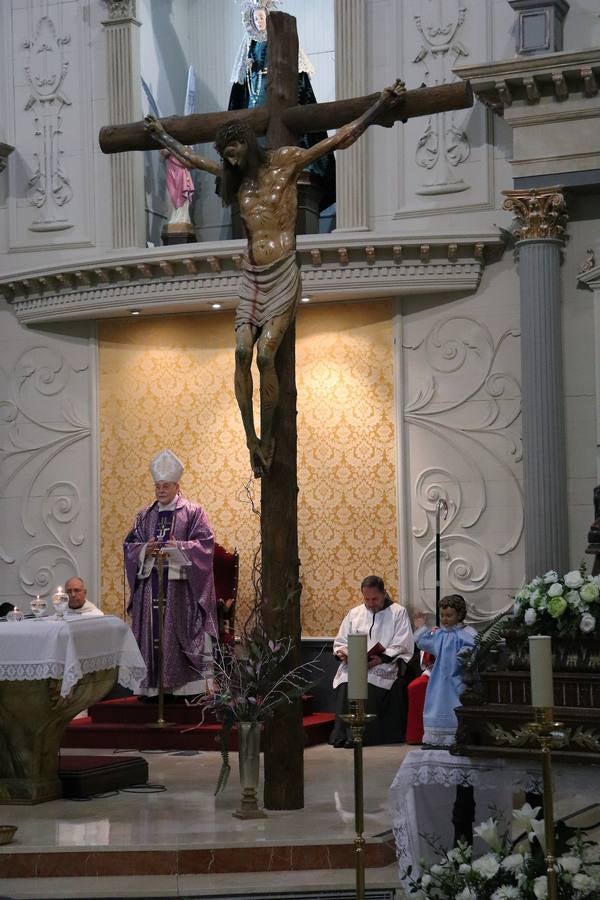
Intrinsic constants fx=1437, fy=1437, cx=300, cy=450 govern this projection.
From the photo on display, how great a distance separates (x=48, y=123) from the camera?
13039 mm

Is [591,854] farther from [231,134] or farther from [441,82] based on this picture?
[441,82]

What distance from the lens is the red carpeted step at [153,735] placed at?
10.8 meters

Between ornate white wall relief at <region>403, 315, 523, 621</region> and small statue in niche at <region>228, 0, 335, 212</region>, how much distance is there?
1.80m

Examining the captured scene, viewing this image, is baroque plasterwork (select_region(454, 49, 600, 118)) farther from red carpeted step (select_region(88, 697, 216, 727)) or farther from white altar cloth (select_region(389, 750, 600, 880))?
white altar cloth (select_region(389, 750, 600, 880))

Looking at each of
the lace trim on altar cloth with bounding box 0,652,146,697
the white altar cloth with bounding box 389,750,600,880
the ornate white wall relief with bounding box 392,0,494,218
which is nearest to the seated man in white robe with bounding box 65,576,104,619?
the lace trim on altar cloth with bounding box 0,652,146,697

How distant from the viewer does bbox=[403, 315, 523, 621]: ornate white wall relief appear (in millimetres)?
11547

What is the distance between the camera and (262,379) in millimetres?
7754

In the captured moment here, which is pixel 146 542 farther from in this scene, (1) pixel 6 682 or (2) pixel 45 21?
(2) pixel 45 21

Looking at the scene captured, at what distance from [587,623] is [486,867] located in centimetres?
193

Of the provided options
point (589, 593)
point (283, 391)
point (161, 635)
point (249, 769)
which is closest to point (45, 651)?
point (249, 769)

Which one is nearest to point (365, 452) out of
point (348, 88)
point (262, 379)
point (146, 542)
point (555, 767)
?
point (146, 542)

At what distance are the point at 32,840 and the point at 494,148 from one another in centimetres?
675

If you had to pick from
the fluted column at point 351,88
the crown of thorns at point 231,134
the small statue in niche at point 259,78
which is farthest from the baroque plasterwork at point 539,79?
the crown of thorns at point 231,134

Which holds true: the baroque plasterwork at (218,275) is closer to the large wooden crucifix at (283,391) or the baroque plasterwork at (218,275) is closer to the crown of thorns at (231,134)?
the large wooden crucifix at (283,391)
